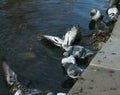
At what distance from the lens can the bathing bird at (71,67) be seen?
5789 mm

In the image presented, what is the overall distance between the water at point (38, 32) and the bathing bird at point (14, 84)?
12 cm

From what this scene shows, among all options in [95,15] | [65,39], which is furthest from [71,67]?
[95,15]

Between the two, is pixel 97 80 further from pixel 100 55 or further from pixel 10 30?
pixel 10 30

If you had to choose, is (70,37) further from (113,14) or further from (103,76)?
(103,76)

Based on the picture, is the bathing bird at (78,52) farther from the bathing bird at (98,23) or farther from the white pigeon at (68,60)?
the bathing bird at (98,23)

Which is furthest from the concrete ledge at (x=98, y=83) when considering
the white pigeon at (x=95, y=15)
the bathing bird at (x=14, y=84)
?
the white pigeon at (x=95, y=15)

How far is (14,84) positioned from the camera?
18.6ft

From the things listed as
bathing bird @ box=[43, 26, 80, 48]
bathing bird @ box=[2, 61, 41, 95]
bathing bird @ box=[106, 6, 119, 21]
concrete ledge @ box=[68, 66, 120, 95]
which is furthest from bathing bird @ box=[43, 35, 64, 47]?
concrete ledge @ box=[68, 66, 120, 95]

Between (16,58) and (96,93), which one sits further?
(16,58)

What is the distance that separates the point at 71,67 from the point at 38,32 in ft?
7.25

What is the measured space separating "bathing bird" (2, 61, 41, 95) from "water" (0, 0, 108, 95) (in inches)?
4.9

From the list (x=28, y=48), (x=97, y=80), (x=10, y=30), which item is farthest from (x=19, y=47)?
(x=97, y=80)

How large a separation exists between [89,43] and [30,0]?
10.5ft

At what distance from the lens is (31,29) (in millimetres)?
8016
